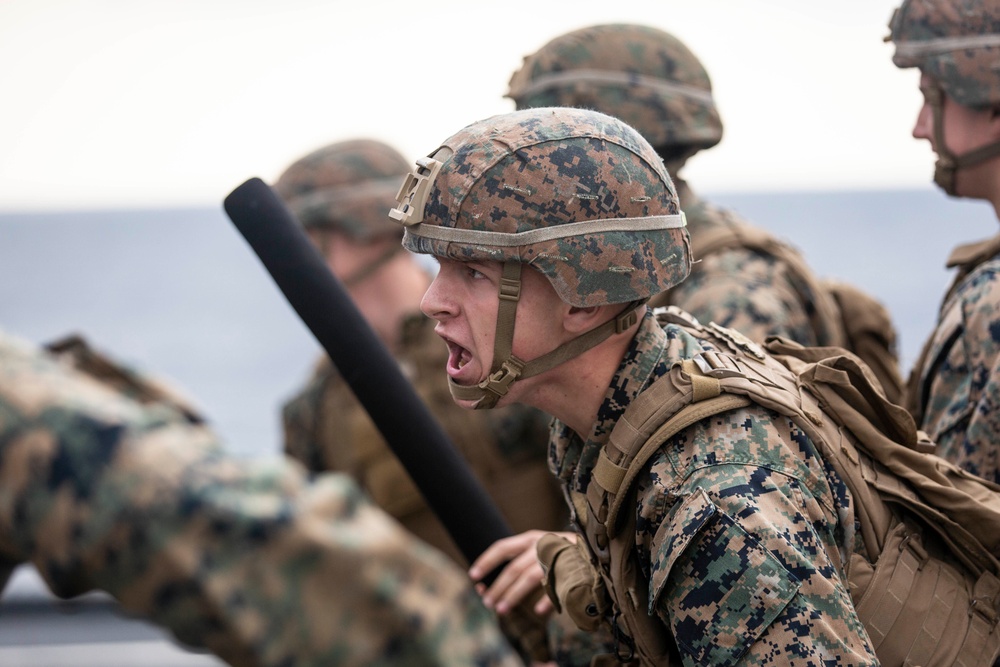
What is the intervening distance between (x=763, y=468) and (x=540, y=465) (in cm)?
283

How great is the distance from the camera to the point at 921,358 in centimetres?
417

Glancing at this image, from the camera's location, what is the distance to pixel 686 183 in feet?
16.2

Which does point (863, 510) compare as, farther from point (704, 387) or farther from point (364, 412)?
point (364, 412)

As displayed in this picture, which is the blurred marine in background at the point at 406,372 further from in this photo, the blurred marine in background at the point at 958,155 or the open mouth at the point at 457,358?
the open mouth at the point at 457,358

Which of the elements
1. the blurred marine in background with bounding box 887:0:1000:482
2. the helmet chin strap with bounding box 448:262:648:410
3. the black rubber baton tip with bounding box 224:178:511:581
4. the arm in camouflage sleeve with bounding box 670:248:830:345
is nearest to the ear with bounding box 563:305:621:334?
the helmet chin strap with bounding box 448:262:648:410

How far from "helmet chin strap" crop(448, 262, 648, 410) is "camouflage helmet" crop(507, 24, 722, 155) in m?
1.96

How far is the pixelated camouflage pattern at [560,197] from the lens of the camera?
9.07 feet

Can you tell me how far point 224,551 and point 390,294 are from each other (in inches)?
198

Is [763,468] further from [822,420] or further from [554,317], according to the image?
[554,317]

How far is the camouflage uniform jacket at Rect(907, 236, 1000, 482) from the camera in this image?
359 centimetres

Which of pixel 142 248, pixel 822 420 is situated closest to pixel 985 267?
pixel 822 420

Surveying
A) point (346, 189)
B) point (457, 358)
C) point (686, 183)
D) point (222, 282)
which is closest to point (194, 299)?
point (222, 282)

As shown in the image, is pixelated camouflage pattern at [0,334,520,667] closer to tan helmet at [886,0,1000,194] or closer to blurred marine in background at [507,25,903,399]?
blurred marine in background at [507,25,903,399]

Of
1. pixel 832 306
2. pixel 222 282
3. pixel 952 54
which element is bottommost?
pixel 222 282
